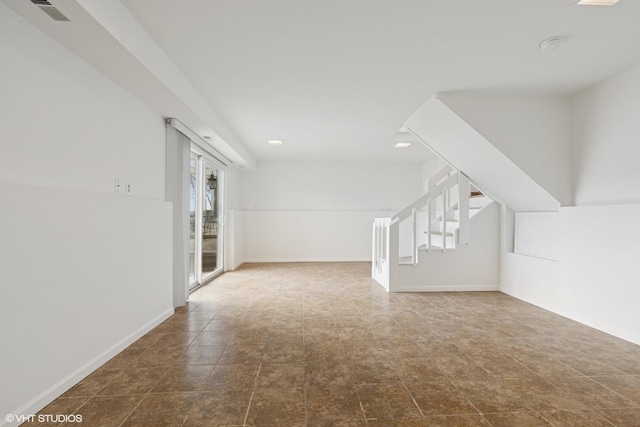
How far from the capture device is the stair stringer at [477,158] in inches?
143

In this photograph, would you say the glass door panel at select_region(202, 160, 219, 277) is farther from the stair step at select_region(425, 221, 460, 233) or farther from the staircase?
the stair step at select_region(425, 221, 460, 233)

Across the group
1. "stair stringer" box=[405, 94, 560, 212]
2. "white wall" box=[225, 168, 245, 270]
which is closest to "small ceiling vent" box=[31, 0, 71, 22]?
"stair stringer" box=[405, 94, 560, 212]

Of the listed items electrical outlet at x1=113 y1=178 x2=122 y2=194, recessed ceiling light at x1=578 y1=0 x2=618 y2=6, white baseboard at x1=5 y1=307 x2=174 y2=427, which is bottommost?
white baseboard at x1=5 y1=307 x2=174 y2=427

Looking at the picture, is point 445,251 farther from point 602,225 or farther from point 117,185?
point 117,185

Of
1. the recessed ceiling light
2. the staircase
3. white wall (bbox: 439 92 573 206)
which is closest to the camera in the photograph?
the recessed ceiling light

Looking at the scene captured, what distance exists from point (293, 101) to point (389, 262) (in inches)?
103

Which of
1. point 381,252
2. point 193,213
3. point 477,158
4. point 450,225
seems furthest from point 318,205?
point 477,158

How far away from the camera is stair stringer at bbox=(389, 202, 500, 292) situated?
15.2 ft

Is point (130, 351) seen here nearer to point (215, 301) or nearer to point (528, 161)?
point (215, 301)

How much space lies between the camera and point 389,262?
4.56m

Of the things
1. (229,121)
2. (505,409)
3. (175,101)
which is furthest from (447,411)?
(229,121)

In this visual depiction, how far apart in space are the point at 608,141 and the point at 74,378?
5.03 m

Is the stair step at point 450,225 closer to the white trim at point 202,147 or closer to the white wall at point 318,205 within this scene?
the white wall at point 318,205

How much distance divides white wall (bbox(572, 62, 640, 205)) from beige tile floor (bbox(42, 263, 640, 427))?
143cm
